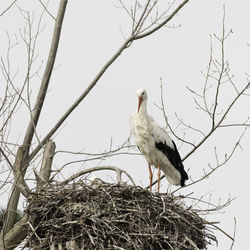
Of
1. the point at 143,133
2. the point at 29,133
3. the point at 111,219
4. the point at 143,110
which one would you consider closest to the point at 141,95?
the point at 143,110

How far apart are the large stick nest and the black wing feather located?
1923 mm

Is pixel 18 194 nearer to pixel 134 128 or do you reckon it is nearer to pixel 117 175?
pixel 117 175

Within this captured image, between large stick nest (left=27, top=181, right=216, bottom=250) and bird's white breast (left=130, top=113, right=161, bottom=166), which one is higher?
bird's white breast (left=130, top=113, right=161, bottom=166)

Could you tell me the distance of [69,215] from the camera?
753cm

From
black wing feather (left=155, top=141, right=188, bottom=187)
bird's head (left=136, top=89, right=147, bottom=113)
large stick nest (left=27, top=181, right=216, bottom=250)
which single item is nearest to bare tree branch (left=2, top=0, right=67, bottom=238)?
large stick nest (left=27, top=181, right=216, bottom=250)

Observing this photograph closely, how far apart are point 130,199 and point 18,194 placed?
1550 mm

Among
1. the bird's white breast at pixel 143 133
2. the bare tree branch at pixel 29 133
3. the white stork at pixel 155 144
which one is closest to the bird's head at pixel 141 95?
the white stork at pixel 155 144

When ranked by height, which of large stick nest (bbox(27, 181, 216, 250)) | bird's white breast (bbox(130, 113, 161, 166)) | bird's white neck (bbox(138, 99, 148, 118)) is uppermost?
bird's white neck (bbox(138, 99, 148, 118))

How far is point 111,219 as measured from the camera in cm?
747

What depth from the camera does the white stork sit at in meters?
9.91

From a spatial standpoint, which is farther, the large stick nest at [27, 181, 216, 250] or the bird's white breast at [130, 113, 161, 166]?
the bird's white breast at [130, 113, 161, 166]

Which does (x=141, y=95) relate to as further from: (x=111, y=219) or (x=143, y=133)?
(x=111, y=219)

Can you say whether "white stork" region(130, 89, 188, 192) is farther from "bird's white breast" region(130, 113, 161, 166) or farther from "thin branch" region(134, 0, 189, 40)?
"thin branch" region(134, 0, 189, 40)

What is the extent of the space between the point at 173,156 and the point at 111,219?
2983 mm
